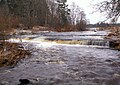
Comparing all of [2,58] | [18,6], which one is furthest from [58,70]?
[18,6]

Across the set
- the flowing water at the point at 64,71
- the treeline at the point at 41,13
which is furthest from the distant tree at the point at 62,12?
the flowing water at the point at 64,71

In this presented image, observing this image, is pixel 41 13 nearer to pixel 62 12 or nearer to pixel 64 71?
pixel 62 12

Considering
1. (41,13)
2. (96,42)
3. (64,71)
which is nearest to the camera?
(64,71)

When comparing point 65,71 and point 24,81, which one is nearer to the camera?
point 24,81

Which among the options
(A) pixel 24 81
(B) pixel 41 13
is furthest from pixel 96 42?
(B) pixel 41 13

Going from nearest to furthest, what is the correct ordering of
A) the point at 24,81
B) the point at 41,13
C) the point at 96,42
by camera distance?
the point at 24,81 < the point at 96,42 < the point at 41,13

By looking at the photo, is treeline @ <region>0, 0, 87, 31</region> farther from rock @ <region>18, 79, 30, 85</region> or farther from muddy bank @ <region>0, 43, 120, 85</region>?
rock @ <region>18, 79, 30, 85</region>

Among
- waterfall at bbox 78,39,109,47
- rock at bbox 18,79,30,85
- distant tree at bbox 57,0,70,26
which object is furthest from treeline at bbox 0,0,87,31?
rock at bbox 18,79,30,85

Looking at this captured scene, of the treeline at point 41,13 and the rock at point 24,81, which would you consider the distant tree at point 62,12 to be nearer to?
the treeline at point 41,13

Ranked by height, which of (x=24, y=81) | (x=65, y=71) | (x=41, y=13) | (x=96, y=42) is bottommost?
(x=65, y=71)

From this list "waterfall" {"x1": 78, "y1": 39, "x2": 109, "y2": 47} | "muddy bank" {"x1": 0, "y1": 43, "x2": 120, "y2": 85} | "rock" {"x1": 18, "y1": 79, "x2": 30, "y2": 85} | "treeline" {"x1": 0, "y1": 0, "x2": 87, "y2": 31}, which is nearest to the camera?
"rock" {"x1": 18, "y1": 79, "x2": 30, "y2": 85}

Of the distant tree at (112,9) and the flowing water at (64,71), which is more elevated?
the distant tree at (112,9)

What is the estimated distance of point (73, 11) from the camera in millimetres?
90500

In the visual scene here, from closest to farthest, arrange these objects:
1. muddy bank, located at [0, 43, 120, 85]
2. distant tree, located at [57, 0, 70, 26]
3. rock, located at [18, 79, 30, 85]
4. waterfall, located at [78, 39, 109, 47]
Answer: rock, located at [18, 79, 30, 85] < muddy bank, located at [0, 43, 120, 85] < waterfall, located at [78, 39, 109, 47] < distant tree, located at [57, 0, 70, 26]
